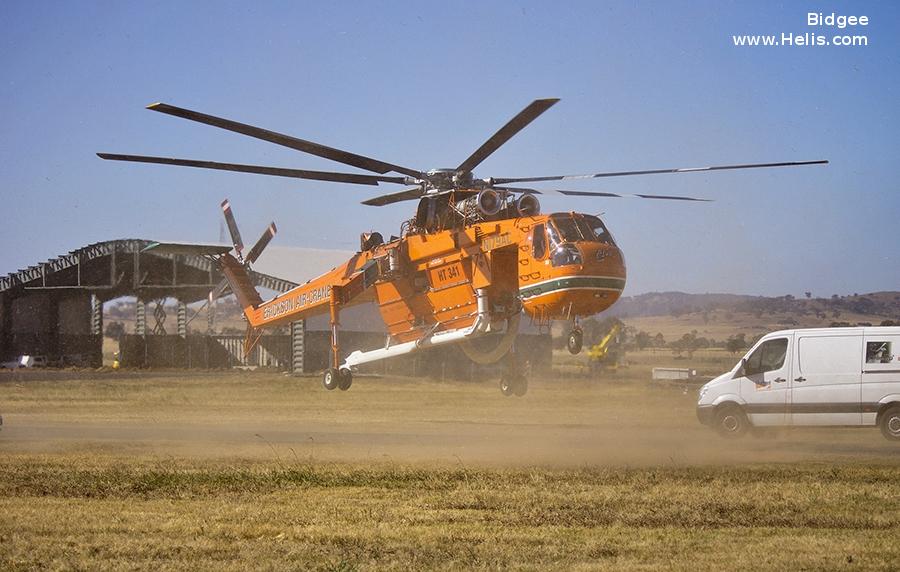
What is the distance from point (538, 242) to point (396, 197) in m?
5.41

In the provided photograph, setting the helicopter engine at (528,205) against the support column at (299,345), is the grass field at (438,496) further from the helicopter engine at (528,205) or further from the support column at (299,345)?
the support column at (299,345)

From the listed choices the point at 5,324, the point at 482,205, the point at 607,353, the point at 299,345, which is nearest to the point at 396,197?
the point at 482,205

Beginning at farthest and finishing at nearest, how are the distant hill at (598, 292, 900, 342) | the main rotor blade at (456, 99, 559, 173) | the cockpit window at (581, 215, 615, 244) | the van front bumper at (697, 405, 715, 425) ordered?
the distant hill at (598, 292, 900, 342)
the van front bumper at (697, 405, 715, 425)
the cockpit window at (581, 215, 615, 244)
the main rotor blade at (456, 99, 559, 173)

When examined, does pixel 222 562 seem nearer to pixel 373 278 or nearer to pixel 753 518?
pixel 753 518

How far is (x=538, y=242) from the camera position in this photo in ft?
81.7

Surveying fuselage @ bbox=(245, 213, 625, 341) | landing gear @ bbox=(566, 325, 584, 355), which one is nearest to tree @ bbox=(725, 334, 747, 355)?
fuselage @ bbox=(245, 213, 625, 341)

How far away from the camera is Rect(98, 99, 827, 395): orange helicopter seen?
79.2 ft

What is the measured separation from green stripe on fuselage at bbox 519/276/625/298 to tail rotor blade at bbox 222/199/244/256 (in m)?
14.6

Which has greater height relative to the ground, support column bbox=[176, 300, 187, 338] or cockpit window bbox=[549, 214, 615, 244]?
cockpit window bbox=[549, 214, 615, 244]

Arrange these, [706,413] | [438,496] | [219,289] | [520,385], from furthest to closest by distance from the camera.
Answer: [219,289]
[520,385]
[706,413]
[438,496]

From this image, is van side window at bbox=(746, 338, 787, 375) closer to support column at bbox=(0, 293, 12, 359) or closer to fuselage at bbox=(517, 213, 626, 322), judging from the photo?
fuselage at bbox=(517, 213, 626, 322)

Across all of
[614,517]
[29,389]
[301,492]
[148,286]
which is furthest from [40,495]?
[148,286]

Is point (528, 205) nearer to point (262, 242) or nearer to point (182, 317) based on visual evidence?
point (262, 242)

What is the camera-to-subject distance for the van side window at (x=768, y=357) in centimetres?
2536
